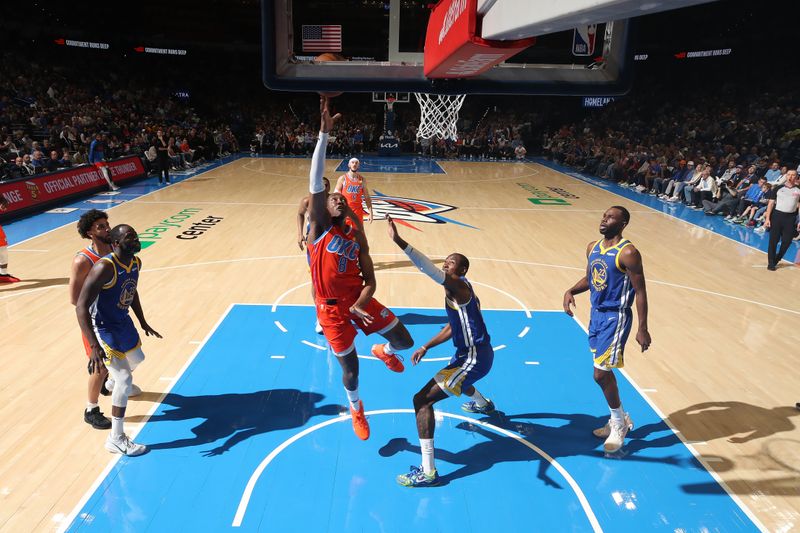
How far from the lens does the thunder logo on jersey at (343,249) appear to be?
177 inches

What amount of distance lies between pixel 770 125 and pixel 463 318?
24118mm

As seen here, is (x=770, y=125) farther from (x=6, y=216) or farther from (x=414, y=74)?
(x=6, y=216)

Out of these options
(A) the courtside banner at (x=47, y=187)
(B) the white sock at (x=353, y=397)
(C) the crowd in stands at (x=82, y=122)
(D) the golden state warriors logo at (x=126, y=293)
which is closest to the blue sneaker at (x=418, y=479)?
(B) the white sock at (x=353, y=397)

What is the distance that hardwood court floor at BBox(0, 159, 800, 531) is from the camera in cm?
454

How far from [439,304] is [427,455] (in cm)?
406

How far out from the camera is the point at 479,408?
521cm

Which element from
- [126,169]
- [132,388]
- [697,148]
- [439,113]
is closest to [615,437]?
[132,388]

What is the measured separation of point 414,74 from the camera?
15.1ft

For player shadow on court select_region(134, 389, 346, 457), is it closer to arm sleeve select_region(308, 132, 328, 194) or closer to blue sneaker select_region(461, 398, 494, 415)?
blue sneaker select_region(461, 398, 494, 415)

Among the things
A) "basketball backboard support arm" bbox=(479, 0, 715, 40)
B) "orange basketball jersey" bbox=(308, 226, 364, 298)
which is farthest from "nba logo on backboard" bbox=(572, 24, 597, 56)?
"orange basketball jersey" bbox=(308, 226, 364, 298)

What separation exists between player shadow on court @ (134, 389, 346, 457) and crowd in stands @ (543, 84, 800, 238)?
12.9 m

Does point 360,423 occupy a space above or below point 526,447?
above

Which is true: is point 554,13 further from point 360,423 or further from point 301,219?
point 301,219

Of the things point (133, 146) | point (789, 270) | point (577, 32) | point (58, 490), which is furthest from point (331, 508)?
point (133, 146)
